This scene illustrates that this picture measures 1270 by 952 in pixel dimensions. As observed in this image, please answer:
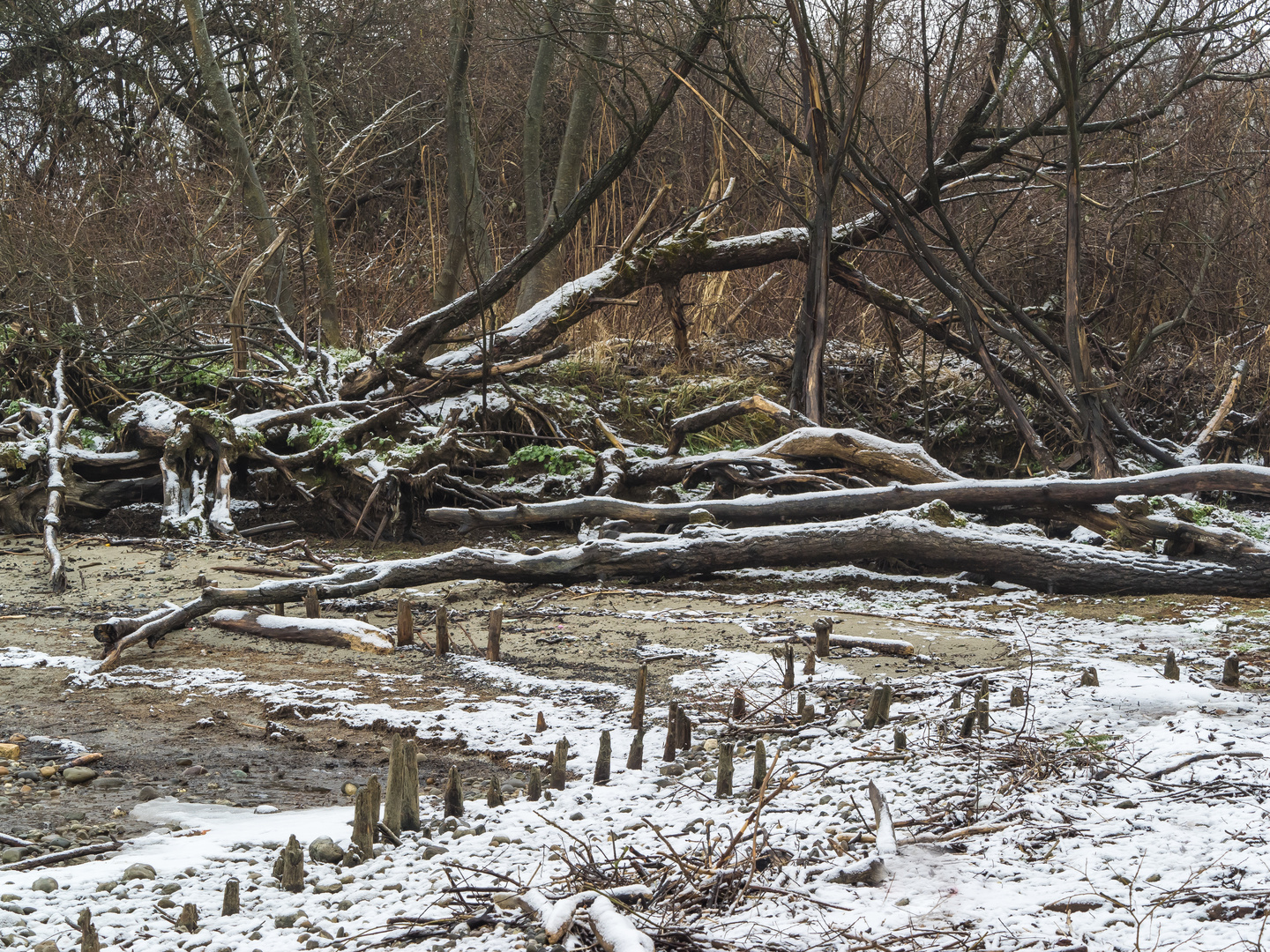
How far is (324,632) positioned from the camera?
5.01m

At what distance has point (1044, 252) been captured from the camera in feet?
34.7

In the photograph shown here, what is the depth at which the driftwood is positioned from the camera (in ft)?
16.2

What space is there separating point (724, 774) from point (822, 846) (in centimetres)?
45

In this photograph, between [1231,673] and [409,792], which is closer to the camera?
[409,792]

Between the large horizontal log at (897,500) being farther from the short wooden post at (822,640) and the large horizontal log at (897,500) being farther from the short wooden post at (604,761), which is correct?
the short wooden post at (604,761)

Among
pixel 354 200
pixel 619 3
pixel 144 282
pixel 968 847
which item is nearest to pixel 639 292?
pixel 619 3

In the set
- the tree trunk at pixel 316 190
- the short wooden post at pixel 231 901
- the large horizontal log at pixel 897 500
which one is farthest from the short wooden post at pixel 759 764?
the tree trunk at pixel 316 190

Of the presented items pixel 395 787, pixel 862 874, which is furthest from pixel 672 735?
pixel 862 874

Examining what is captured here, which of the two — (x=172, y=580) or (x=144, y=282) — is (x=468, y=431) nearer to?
(x=172, y=580)

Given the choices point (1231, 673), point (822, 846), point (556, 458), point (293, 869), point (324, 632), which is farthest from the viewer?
point (556, 458)

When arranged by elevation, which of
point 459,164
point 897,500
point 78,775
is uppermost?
point 459,164

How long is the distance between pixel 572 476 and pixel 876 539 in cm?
284

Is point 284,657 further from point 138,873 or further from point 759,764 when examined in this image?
point 759,764

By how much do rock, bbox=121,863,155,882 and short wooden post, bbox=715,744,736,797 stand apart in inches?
60.7
